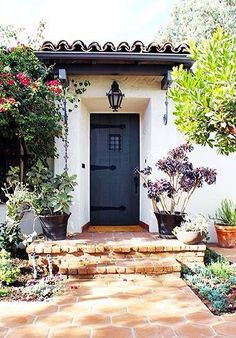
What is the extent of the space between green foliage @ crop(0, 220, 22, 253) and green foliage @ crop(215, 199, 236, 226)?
11.5ft

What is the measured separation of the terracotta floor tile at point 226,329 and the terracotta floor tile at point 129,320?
61 centimetres

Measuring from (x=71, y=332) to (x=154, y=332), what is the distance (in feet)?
2.24

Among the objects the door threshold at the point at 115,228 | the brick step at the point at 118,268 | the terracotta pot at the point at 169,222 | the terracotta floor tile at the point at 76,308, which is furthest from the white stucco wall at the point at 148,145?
the terracotta floor tile at the point at 76,308

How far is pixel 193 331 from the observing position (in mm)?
2723

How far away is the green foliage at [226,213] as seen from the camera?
5.79m

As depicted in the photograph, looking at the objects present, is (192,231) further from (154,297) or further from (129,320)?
(129,320)

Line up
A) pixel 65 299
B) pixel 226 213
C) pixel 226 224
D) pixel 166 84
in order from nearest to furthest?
pixel 65 299
pixel 166 84
pixel 226 224
pixel 226 213

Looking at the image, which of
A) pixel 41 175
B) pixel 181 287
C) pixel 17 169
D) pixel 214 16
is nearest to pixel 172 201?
pixel 181 287

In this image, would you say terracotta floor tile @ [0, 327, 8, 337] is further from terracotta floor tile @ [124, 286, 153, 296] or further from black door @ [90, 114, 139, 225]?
black door @ [90, 114, 139, 225]

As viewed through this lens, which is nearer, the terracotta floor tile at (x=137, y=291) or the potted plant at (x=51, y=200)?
the terracotta floor tile at (x=137, y=291)

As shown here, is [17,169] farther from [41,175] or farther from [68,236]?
[68,236]

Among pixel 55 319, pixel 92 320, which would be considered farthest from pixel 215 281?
pixel 55 319

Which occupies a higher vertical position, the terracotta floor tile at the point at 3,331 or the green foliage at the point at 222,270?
the green foliage at the point at 222,270

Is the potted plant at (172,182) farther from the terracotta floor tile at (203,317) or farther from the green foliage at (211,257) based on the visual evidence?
the terracotta floor tile at (203,317)
